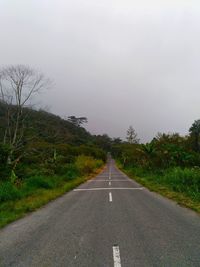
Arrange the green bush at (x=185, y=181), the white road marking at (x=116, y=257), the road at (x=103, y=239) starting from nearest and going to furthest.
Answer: the white road marking at (x=116, y=257) < the road at (x=103, y=239) < the green bush at (x=185, y=181)

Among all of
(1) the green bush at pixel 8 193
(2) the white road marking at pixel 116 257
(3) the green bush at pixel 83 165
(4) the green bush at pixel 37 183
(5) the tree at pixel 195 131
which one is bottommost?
(2) the white road marking at pixel 116 257

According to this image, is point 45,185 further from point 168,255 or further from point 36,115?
point 36,115

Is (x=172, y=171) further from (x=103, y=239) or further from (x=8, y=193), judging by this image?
(x=103, y=239)

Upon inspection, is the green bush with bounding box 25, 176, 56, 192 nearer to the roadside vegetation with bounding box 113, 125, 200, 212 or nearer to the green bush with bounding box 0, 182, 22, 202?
the green bush with bounding box 0, 182, 22, 202

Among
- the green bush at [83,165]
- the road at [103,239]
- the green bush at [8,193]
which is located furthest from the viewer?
the green bush at [83,165]

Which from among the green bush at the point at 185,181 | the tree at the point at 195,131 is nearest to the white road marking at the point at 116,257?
the green bush at the point at 185,181

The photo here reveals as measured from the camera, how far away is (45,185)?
18.0m

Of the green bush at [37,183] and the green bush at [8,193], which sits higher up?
the green bush at [37,183]

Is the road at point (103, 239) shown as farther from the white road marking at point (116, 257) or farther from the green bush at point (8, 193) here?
the green bush at point (8, 193)

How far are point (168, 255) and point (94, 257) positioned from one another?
4.45 ft

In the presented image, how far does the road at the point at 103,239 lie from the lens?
489 cm

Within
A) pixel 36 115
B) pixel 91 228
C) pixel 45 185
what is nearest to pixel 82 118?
pixel 36 115

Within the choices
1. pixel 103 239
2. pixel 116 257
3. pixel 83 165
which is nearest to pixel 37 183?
pixel 103 239

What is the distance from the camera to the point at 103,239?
623 cm
